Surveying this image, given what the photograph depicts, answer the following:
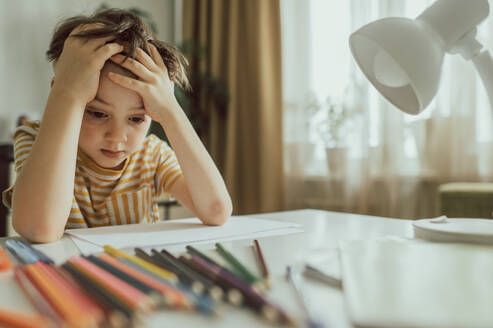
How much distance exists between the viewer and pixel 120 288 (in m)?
0.32

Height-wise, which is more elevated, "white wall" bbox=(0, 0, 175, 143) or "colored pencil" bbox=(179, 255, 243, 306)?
"white wall" bbox=(0, 0, 175, 143)

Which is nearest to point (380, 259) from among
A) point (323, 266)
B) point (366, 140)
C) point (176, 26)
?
point (323, 266)

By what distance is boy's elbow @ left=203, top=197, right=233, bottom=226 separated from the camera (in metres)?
0.79

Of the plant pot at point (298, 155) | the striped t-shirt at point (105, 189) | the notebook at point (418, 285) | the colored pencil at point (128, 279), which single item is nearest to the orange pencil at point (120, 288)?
the colored pencil at point (128, 279)

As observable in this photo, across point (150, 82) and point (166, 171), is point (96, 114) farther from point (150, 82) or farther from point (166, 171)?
point (166, 171)

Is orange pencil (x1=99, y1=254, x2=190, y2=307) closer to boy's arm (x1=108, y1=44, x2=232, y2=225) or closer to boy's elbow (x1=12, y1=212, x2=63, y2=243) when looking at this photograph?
boy's elbow (x1=12, y1=212, x2=63, y2=243)

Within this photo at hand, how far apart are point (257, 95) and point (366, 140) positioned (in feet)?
2.51

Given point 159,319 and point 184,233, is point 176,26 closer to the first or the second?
point 184,233

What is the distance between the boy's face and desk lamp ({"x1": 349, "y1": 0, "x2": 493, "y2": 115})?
41 cm

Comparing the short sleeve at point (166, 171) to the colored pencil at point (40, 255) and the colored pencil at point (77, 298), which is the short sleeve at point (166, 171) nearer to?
the colored pencil at point (40, 255)

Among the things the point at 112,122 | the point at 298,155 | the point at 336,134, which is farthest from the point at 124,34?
the point at 298,155

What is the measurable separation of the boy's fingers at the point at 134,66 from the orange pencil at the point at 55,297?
45 centimetres

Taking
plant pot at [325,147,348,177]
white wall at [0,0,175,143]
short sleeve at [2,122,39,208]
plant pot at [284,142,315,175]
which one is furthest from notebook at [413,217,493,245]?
white wall at [0,0,175,143]

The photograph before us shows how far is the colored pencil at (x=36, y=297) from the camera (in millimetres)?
284
